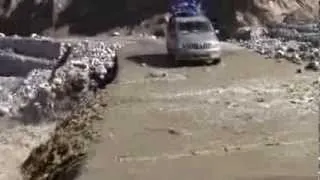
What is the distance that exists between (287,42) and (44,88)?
12.7 m

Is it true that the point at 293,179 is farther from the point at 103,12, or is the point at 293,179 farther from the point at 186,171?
the point at 103,12

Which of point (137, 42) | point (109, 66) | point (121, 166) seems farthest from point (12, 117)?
point (121, 166)

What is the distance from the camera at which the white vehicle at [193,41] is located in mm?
34719

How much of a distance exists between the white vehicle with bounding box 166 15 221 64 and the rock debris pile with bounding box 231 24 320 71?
138 inches

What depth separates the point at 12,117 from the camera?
36812 mm

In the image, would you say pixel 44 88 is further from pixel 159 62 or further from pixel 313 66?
pixel 313 66

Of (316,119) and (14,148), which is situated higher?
(316,119)

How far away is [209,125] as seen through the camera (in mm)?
22266

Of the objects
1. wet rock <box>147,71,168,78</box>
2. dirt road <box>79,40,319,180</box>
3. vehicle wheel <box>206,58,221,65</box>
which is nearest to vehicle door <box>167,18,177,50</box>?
dirt road <box>79,40,319,180</box>

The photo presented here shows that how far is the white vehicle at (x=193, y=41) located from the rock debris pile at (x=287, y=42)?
3517mm

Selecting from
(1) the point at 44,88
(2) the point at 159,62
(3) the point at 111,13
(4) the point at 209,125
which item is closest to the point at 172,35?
(2) the point at 159,62

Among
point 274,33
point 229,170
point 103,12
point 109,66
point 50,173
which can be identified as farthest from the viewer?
point 103,12

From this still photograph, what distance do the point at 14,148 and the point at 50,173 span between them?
1069cm

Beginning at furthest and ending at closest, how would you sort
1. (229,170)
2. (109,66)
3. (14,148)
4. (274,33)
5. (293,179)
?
(274,33)
(109,66)
(14,148)
(229,170)
(293,179)
